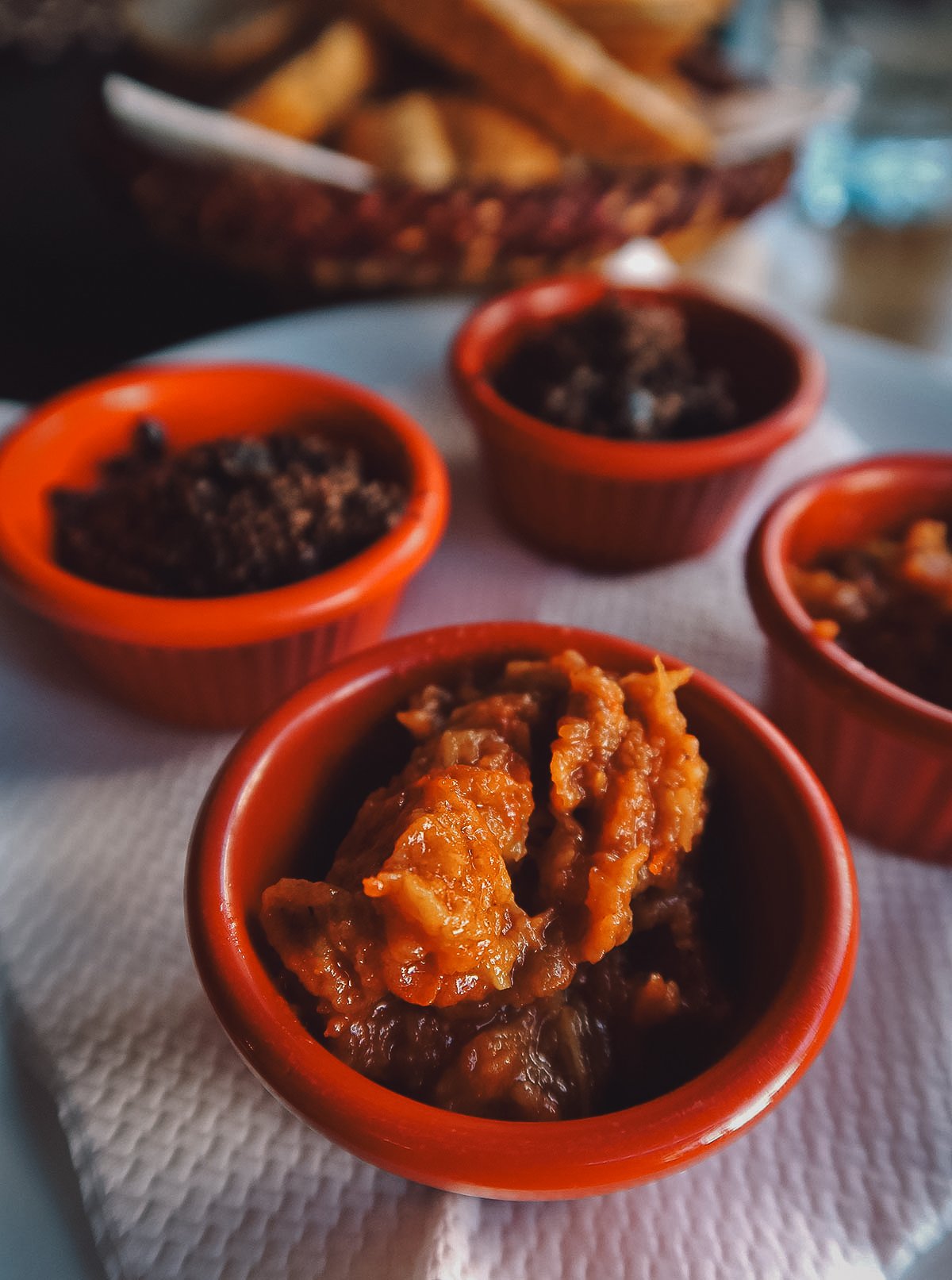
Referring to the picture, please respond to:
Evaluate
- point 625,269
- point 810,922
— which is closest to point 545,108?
point 625,269

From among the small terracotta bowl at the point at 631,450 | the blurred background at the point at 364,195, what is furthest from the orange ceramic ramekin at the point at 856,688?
the blurred background at the point at 364,195

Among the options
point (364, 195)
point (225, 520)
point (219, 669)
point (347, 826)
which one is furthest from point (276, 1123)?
point (364, 195)

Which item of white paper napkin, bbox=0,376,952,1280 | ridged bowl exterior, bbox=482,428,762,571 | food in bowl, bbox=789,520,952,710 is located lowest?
white paper napkin, bbox=0,376,952,1280

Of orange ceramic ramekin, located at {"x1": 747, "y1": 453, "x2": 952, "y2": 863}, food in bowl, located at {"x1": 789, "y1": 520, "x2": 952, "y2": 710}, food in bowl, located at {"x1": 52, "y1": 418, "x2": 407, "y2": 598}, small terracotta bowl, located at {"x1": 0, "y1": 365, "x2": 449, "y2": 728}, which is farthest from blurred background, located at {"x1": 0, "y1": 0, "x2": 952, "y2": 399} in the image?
food in bowl, located at {"x1": 789, "y1": 520, "x2": 952, "y2": 710}

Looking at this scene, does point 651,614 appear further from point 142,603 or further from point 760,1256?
point 760,1256

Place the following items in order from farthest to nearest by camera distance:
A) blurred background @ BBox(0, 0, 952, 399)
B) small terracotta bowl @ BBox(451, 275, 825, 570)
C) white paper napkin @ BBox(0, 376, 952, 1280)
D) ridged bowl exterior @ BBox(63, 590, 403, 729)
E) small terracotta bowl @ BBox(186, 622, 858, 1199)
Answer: blurred background @ BBox(0, 0, 952, 399), small terracotta bowl @ BBox(451, 275, 825, 570), ridged bowl exterior @ BBox(63, 590, 403, 729), white paper napkin @ BBox(0, 376, 952, 1280), small terracotta bowl @ BBox(186, 622, 858, 1199)

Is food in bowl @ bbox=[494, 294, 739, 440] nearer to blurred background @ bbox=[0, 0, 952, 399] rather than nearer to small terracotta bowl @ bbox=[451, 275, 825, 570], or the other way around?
small terracotta bowl @ bbox=[451, 275, 825, 570]

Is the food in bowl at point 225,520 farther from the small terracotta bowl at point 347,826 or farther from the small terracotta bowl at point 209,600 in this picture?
the small terracotta bowl at point 347,826
